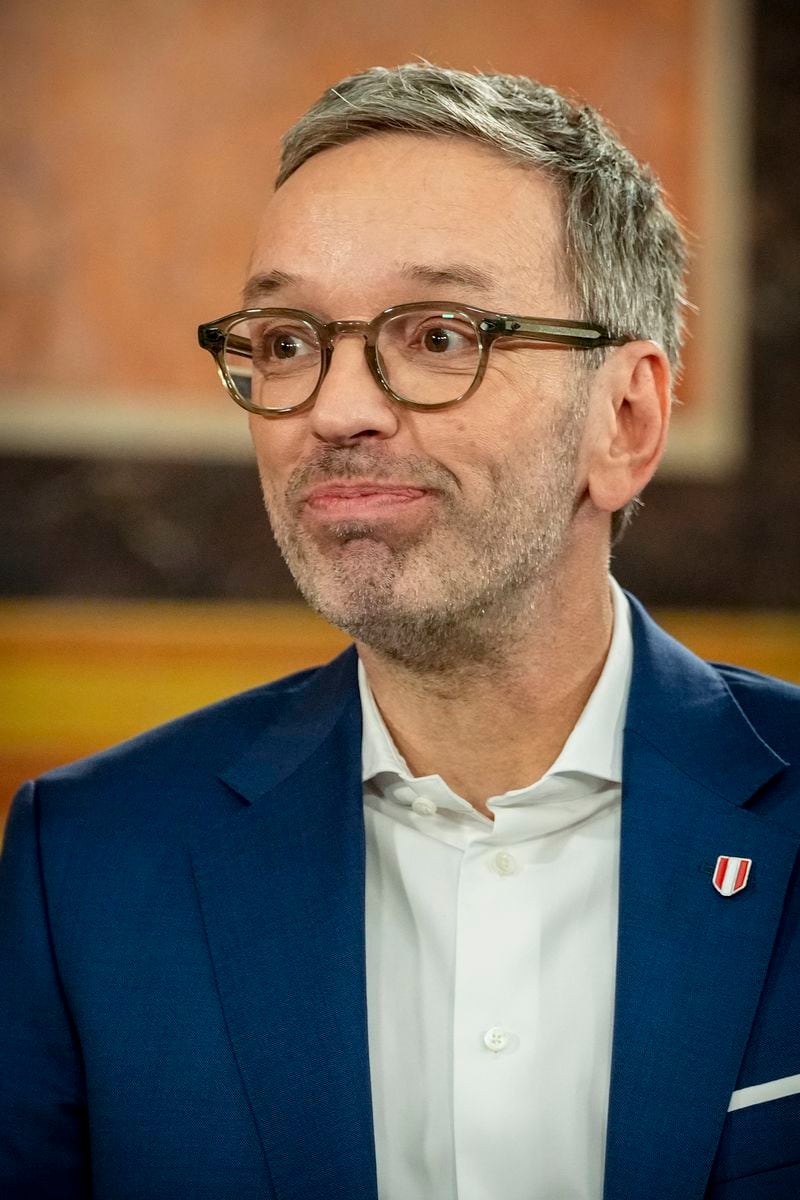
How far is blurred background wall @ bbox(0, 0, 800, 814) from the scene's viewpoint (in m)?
3.72

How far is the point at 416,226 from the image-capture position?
5.15ft

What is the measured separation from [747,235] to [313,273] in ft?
9.56

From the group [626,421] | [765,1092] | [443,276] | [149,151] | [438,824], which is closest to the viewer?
[765,1092]

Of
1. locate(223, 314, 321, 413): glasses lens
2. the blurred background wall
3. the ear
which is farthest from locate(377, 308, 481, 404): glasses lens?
the blurred background wall

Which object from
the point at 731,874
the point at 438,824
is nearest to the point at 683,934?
the point at 731,874

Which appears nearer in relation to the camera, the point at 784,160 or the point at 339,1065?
the point at 339,1065

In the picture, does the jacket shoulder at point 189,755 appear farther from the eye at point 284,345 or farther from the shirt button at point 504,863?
the eye at point 284,345

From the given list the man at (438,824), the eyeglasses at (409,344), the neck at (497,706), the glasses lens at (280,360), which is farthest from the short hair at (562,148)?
the neck at (497,706)

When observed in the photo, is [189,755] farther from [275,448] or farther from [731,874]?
[731,874]

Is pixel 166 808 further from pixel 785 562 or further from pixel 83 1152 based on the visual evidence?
pixel 785 562

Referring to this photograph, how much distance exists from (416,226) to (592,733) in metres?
0.64

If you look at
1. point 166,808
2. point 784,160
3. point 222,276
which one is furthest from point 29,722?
point 784,160

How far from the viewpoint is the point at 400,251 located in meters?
1.56

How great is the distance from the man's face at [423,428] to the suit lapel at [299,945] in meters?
0.22
